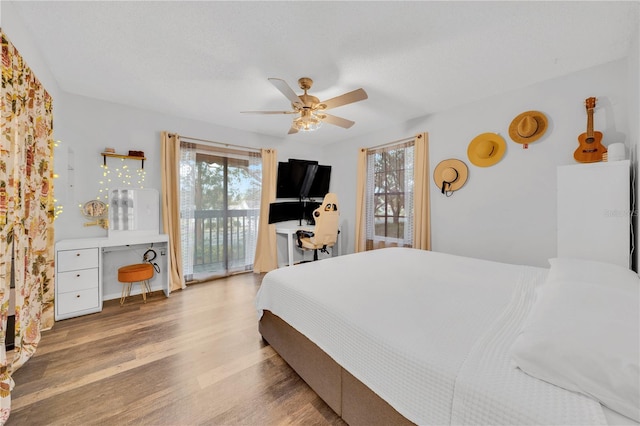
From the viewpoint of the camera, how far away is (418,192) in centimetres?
343

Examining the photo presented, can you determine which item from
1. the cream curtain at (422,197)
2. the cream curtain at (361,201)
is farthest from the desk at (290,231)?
the cream curtain at (422,197)

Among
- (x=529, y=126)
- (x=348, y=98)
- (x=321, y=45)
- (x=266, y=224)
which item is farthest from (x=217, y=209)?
(x=529, y=126)

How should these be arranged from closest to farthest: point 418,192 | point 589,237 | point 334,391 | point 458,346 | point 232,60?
point 458,346 → point 334,391 → point 589,237 → point 232,60 → point 418,192

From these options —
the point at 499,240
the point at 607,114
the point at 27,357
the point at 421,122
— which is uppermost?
the point at 421,122

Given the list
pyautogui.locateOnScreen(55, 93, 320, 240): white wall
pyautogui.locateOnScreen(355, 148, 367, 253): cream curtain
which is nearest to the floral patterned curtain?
pyautogui.locateOnScreen(55, 93, 320, 240): white wall

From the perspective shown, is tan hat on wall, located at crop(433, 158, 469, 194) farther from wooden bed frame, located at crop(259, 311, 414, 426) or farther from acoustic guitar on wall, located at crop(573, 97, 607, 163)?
wooden bed frame, located at crop(259, 311, 414, 426)

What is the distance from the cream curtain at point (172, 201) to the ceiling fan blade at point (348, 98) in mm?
2276

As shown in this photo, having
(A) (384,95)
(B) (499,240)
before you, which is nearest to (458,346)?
(B) (499,240)

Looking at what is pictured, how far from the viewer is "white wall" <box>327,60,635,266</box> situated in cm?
220

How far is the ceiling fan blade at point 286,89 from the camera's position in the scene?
1.91 meters

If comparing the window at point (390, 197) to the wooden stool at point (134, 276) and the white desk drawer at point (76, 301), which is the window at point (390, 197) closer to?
the wooden stool at point (134, 276)

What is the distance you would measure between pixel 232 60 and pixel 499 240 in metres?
3.30

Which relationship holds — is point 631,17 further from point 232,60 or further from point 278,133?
point 278,133

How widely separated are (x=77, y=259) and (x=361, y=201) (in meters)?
3.66
